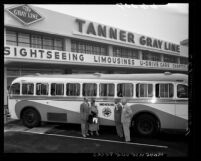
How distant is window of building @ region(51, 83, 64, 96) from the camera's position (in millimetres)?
8805

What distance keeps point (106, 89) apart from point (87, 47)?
477 inches

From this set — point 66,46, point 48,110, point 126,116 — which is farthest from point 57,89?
point 66,46

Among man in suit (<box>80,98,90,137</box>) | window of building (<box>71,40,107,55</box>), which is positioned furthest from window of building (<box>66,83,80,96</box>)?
window of building (<box>71,40,107,55</box>)

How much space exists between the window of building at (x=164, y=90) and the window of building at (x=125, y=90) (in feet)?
3.98

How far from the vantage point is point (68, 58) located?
16188 mm

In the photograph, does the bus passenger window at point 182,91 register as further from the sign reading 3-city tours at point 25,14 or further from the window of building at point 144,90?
the sign reading 3-city tours at point 25,14

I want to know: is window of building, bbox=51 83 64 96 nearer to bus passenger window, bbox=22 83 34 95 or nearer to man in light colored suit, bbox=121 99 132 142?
bus passenger window, bbox=22 83 34 95

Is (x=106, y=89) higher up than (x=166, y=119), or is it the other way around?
(x=106, y=89)

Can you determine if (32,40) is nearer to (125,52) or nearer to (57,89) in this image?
(57,89)

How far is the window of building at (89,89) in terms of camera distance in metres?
8.37

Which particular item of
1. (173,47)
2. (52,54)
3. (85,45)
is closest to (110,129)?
(52,54)

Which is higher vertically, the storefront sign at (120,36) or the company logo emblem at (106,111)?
the storefront sign at (120,36)

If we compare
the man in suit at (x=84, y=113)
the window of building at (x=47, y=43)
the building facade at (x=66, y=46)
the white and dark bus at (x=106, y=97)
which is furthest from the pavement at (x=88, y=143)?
the window of building at (x=47, y=43)

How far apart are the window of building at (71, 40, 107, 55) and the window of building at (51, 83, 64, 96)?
10.4 m
